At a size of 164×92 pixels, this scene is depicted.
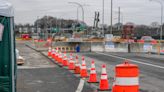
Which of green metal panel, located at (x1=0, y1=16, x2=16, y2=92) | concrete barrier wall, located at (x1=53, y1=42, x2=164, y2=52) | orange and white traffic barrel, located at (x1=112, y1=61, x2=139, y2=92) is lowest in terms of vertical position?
concrete barrier wall, located at (x1=53, y1=42, x2=164, y2=52)

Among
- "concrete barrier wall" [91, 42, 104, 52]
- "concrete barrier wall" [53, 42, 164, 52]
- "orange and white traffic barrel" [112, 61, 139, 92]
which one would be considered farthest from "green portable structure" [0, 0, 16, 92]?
"concrete barrier wall" [91, 42, 104, 52]

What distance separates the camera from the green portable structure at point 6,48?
7.20 m

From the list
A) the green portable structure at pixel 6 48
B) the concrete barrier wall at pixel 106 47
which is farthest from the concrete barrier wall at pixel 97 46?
the green portable structure at pixel 6 48

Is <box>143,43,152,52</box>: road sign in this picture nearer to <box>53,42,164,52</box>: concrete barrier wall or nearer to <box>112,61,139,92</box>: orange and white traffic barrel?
<box>53,42,164,52</box>: concrete barrier wall

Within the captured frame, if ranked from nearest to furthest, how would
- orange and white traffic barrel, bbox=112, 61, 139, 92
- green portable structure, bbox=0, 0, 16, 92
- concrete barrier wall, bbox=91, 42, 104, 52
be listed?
green portable structure, bbox=0, 0, 16, 92, orange and white traffic barrel, bbox=112, 61, 139, 92, concrete barrier wall, bbox=91, 42, 104, 52

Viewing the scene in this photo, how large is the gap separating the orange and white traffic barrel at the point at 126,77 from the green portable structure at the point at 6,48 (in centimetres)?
247

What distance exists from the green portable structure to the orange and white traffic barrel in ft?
8.12

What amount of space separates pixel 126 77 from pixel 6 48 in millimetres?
2787

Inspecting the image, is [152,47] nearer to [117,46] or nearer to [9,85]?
[117,46]

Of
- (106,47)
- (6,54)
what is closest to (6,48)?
(6,54)

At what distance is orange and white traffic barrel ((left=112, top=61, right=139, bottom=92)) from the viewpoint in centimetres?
867

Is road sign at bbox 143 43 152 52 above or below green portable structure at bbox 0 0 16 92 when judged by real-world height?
below

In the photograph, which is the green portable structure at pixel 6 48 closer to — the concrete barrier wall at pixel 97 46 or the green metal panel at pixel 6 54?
the green metal panel at pixel 6 54

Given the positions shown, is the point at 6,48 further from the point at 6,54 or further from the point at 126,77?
the point at 126,77
